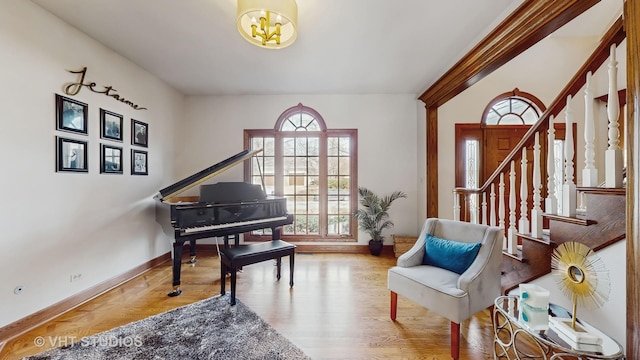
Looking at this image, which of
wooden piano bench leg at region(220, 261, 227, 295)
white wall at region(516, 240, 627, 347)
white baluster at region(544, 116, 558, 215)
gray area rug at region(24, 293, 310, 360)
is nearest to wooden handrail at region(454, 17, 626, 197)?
white baluster at region(544, 116, 558, 215)

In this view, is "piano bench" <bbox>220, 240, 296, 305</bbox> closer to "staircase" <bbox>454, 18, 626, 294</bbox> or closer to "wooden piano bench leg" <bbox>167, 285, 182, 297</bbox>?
"wooden piano bench leg" <bbox>167, 285, 182, 297</bbox>

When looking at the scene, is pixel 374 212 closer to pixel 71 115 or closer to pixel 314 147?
pixel 314 147

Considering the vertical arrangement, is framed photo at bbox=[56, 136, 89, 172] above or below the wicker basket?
above

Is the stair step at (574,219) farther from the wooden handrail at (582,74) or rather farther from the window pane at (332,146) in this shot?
the window pane at (332,146)

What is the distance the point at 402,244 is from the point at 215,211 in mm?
2931

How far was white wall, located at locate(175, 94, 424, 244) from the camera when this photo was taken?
172 inches

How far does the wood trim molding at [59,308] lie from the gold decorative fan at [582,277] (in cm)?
394

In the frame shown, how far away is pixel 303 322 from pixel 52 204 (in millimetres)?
2614

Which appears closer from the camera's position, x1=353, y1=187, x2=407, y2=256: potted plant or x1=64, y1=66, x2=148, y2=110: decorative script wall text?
x1=64, y1=66, x2=148, y2=110: decorative script wall text

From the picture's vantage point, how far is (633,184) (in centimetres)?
114

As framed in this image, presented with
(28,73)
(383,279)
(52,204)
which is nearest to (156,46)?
Result: (28,73)

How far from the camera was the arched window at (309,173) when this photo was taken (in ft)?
14.7

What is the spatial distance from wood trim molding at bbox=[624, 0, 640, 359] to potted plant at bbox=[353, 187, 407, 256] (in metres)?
3.04

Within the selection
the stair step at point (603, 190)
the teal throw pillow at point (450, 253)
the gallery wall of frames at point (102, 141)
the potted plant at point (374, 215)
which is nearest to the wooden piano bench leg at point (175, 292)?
the gallery wall of frames at point (102, 141)
